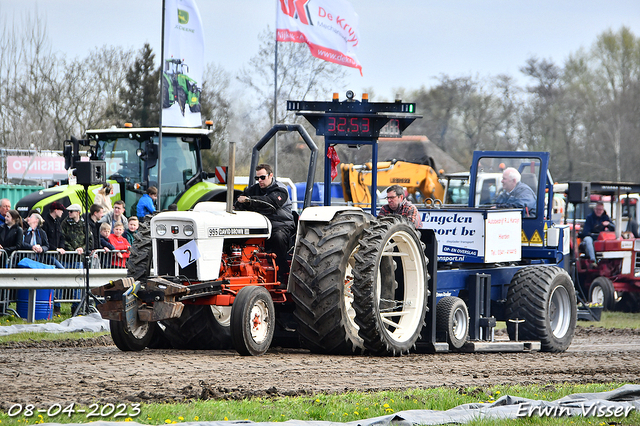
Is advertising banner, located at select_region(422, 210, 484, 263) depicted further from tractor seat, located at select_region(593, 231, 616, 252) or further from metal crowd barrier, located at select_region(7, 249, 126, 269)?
tractor seat, located at select_region(593, 231, 616, 252)

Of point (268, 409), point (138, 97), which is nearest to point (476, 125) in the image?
point (138, 97)

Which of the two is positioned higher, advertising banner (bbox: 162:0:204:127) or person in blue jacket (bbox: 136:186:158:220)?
advertising banner (bbox: 162:0:204:127)

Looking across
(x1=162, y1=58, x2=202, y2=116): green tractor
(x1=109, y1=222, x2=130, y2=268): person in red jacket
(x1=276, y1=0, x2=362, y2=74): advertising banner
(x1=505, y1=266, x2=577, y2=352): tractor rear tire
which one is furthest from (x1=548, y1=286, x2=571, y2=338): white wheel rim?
(x1=276, y1=0, x2=362, y2=74): advertising banner

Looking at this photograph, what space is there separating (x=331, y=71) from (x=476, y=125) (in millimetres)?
15754

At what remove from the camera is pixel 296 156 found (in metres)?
39.7

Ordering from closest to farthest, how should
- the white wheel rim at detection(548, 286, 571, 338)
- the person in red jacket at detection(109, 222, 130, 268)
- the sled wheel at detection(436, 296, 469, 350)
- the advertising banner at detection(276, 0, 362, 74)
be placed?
the sled wheel at detection(436, 296, 469, 350), the white wheel rim at detection(548, 286, 571, 338), the person in red jacket at detection(109, 222, 130, 268), the advertising banner at detection(276, 0, 362, 74)

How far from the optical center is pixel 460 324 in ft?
33.4

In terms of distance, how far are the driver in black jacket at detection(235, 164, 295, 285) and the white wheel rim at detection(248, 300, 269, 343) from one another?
0.72 meters

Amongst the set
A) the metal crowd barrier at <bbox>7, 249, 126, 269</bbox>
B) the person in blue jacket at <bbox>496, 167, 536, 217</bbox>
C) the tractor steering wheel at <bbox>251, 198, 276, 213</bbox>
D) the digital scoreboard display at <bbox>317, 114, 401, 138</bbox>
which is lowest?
the metal crowd barrier at <bbox>7, 249, 126, 269</bbox>

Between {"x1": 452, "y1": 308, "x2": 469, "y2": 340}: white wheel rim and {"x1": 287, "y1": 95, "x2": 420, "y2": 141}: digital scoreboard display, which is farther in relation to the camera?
{"x1": 452, "y1": 308, "x2": 469, "y2": 340}: white wheel rim

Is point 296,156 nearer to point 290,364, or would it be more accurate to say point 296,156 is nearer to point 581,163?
point 581,163

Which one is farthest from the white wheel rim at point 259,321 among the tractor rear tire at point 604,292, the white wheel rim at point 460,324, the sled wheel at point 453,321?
Result: the tractor rear tire at point 604,292

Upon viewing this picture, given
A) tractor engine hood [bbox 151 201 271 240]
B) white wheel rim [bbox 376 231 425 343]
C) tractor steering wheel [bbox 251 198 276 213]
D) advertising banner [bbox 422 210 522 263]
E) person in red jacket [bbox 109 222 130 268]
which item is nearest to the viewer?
tractor engine hood [bbox 151 201 271 240]

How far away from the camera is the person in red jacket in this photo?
46.1 ft
